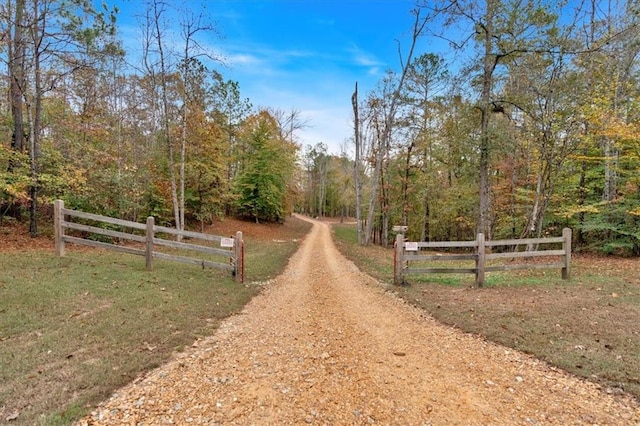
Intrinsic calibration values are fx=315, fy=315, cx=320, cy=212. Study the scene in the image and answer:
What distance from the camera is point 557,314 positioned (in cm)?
537

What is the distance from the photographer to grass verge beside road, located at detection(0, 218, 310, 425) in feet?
9.63

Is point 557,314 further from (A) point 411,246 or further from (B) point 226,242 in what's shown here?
(B) point 226,242

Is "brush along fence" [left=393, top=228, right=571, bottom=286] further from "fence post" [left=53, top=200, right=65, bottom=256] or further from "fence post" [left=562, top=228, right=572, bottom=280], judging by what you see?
"fence post" [left=53, top=200, right=65, bottom=256]

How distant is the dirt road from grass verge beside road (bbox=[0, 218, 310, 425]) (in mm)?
336

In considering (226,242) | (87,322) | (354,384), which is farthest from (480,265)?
(87,322)

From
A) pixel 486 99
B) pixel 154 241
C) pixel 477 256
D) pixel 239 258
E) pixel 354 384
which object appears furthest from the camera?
pixel 486 99

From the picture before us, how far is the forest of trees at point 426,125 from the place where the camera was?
415 inches

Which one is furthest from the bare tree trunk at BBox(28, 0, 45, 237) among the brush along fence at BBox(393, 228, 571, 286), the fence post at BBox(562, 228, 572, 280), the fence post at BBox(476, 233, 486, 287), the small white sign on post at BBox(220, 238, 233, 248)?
the fence post at BBox(562, 228, 572, 280)

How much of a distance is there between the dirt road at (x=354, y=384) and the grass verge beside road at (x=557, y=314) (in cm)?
33

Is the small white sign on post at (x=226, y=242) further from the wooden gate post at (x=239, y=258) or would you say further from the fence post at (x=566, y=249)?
the fence post at (x=566, y=249)

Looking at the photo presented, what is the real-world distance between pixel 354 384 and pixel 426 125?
2011 cm

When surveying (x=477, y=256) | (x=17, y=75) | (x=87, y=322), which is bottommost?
(x=87, y=322)

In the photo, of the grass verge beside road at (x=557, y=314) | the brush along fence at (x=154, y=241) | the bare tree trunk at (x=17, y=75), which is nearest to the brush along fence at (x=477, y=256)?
the grass verge beside road at (x=557, y=314)

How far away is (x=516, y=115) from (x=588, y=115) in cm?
553
